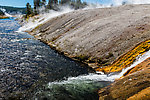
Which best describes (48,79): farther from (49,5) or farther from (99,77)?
(49,5)

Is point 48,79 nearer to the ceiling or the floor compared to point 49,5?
nearer to the floor

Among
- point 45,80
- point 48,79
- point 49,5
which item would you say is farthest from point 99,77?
point 49,5

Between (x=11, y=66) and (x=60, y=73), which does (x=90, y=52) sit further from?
(x=11, y=66)

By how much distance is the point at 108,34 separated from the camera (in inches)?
876

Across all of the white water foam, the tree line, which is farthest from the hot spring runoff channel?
the tree line

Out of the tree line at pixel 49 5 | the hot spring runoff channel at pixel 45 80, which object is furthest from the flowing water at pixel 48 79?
the tree line at pixel 49 5

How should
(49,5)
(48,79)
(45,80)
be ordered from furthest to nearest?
(49,5) < (48,79) < (45,80)

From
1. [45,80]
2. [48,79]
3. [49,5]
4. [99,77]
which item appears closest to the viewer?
[45,80]

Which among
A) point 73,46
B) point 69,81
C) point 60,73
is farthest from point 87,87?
point 73,46

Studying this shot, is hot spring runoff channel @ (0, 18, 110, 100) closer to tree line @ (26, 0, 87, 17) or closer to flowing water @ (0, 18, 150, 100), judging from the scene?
flowing water @ (0, 18, 150, 100)

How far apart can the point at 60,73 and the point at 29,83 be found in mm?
4206

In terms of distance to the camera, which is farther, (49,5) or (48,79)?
(49,5)

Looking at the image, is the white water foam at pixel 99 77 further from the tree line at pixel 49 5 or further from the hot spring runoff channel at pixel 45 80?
the tree line at pixel 49 5

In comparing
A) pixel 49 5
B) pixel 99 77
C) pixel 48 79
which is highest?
pixel 49 5
